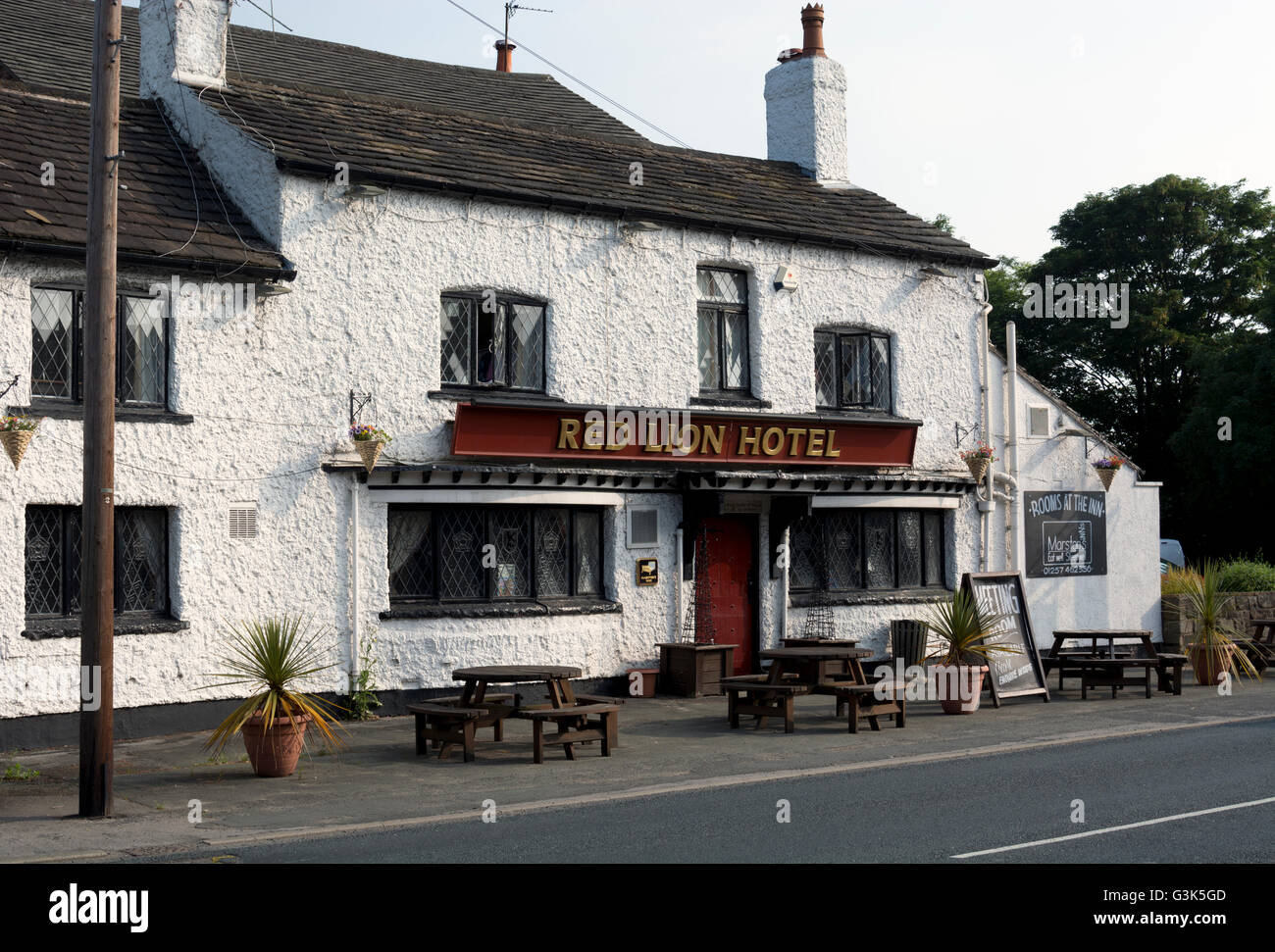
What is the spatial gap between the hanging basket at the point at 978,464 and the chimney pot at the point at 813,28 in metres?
7.40

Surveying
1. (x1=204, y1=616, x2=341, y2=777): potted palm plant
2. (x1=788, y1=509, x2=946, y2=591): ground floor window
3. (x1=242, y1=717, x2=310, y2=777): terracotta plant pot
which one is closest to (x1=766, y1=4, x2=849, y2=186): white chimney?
(x1=788, y1=509, x2=946, y2=591): ground floor window

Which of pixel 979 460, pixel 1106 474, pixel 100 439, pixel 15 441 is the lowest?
pixel 100 439

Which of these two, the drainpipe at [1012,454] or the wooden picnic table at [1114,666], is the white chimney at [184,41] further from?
the wooden picnic table at [1114,666]

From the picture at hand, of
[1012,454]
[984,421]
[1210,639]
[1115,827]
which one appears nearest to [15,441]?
[1115,827]

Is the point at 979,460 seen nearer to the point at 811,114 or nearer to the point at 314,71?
the point at 811,114

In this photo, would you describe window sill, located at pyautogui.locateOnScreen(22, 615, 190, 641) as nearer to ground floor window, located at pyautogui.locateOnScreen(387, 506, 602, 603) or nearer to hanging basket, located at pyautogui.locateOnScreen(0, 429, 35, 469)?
hanging basket, located at pyautogui.locateOnScreen(0, 429, 35, 469)

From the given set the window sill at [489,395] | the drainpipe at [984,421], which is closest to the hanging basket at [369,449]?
the window sill at [489,395]

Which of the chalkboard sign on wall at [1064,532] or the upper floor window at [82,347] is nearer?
the upper floor window at [82,347]

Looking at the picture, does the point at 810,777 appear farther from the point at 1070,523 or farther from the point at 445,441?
the point at 1070,523

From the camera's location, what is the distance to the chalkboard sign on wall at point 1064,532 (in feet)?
70.9

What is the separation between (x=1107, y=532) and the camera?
74.0 feet

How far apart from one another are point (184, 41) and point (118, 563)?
7100mm

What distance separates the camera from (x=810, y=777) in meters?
11.8

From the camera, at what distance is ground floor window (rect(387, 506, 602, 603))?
16.1m
